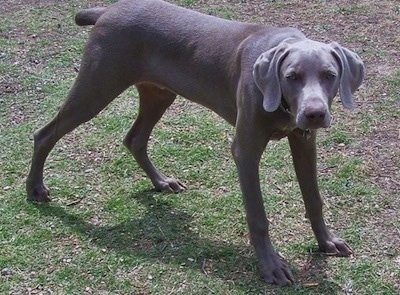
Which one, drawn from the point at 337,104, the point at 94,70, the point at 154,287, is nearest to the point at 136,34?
the point at 94,70

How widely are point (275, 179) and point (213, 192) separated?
42 centimetres

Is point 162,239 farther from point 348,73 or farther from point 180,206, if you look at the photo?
point 348,73

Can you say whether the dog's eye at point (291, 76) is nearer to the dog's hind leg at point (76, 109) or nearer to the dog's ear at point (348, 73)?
the dog's ear at point (348, 73)

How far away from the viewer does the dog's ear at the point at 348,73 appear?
3836mm

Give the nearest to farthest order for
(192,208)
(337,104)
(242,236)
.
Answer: (242,236) → (192,208) → (337,104)

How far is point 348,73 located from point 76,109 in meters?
1.71

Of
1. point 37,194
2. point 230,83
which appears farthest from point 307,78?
point 37,194

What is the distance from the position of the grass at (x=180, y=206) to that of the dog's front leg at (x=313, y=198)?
0.27ft

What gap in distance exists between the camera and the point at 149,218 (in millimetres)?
4809

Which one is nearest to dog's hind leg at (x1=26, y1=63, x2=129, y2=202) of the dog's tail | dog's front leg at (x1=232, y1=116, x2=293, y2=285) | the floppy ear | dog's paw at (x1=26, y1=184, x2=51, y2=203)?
dog's paw at (x1=26, y1=184, x2=51, y2=203)

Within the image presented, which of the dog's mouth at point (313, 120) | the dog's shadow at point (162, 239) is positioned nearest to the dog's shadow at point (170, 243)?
the dog's shadow at point (162, 239)

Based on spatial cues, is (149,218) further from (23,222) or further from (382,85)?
(382,85)

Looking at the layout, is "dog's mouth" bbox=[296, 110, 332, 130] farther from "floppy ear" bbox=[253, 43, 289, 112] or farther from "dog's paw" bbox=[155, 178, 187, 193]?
"dog's paw" bbox=[155, 178, 187, 193]

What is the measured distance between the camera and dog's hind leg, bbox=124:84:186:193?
200 inches
